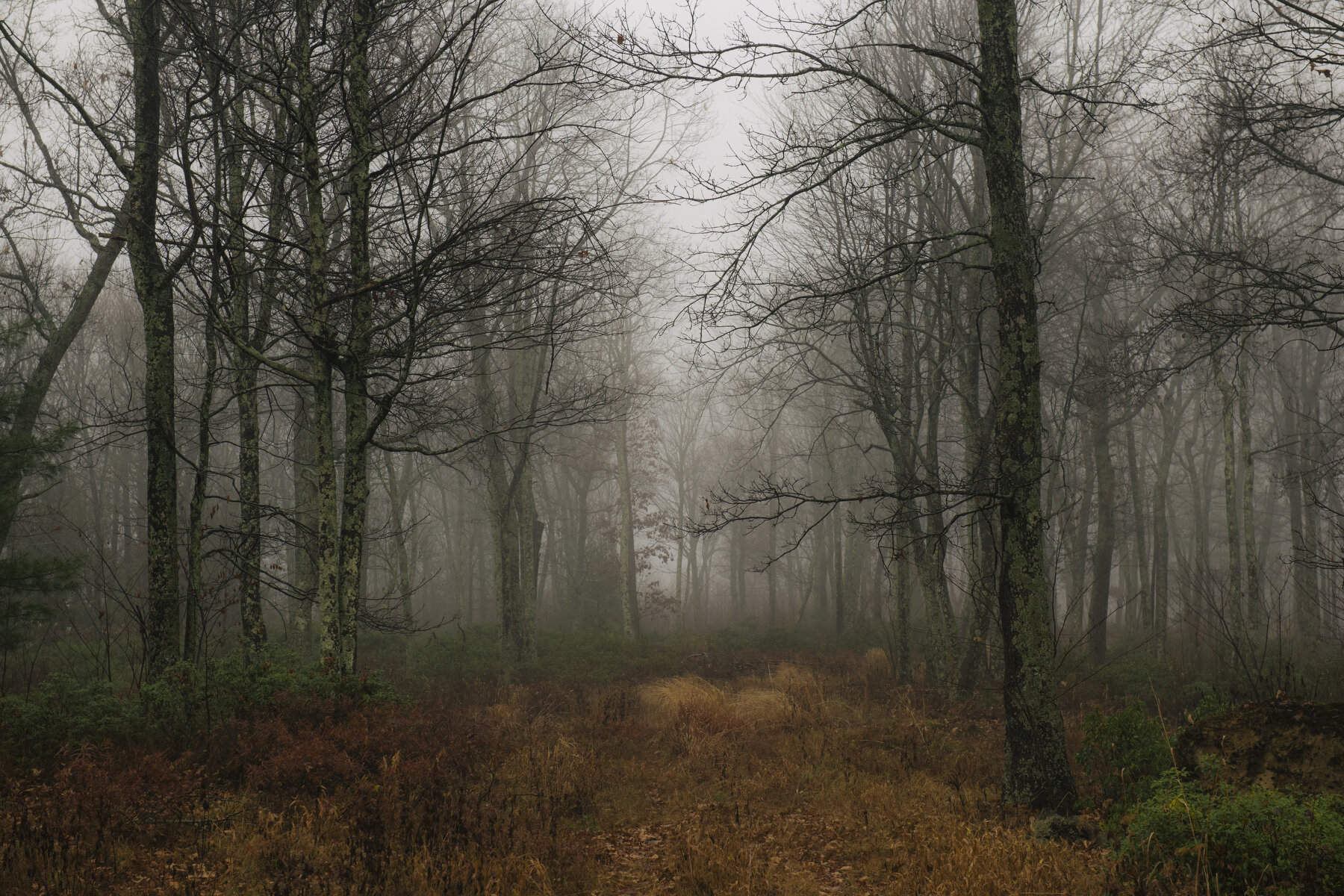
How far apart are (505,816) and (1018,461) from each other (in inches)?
193

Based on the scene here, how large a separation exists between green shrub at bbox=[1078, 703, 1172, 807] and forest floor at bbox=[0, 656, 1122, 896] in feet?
2.94

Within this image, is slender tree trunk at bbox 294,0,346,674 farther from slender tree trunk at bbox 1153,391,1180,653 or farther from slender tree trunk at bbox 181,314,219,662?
slender tree trunk at bbox 1153,391,1180,653

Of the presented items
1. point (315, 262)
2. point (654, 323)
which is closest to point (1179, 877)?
point (315, 262)

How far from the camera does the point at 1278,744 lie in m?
5.32

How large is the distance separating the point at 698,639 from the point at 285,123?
48.1 ft

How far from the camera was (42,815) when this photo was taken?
15.1 feet

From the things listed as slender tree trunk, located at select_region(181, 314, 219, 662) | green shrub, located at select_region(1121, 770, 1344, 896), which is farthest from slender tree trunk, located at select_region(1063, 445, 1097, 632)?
slender tree trunk, located at select_region(181, 314, 219, 662)

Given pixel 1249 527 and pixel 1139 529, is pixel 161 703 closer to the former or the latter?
pixel 1249 527

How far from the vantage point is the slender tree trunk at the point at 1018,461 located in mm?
5730

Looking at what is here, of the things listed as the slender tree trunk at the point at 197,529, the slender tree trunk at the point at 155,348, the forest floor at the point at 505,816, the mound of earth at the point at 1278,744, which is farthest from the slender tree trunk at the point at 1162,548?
the slender tree trunk at the point at 155,348

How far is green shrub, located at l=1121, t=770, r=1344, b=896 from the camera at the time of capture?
13.1 feet

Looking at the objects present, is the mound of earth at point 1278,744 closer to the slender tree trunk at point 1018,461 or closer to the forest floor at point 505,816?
the slender tree trunk at point 1018,461

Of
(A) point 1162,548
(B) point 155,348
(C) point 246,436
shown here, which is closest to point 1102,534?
(A) point 1162,548

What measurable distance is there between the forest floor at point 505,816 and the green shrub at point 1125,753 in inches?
35.3
